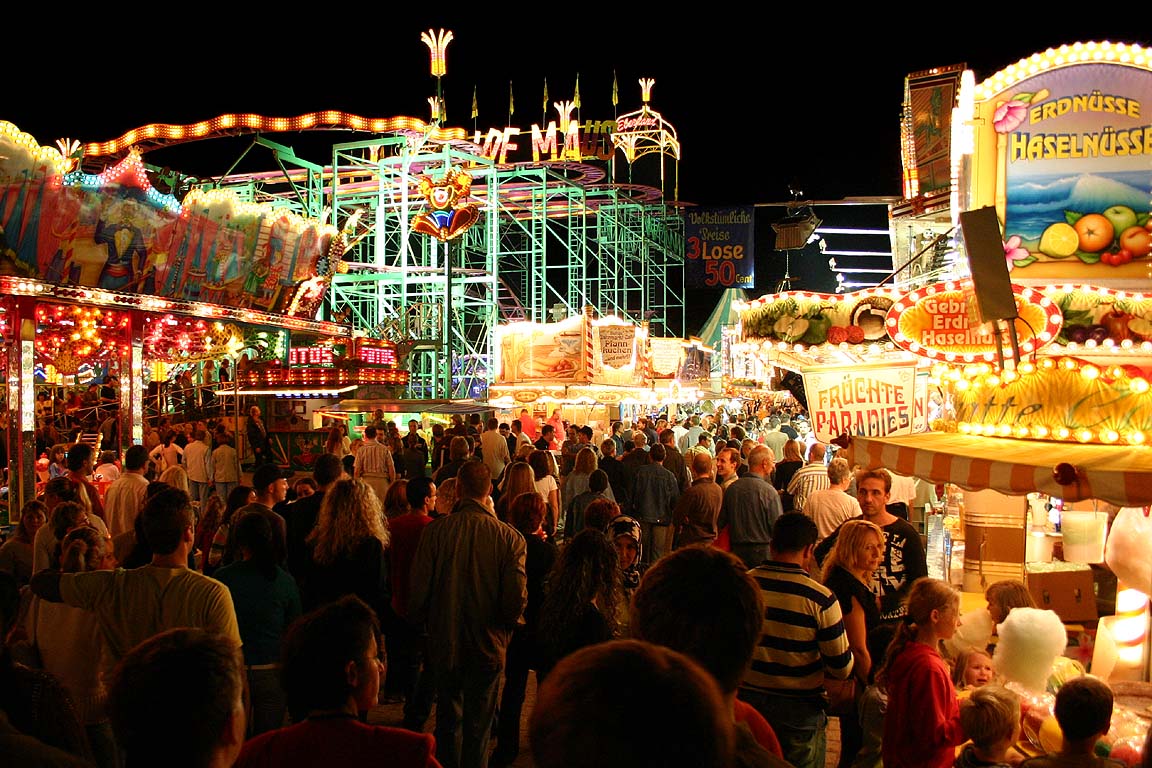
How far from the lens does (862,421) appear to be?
969 cm

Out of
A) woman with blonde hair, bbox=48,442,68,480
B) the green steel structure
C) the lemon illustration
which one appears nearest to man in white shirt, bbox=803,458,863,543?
the lemon illustration

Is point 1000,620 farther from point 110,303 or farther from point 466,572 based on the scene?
point 110,303

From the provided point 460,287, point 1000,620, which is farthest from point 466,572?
point 460,287

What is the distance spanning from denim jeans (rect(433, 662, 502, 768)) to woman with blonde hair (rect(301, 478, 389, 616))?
786 millimetres

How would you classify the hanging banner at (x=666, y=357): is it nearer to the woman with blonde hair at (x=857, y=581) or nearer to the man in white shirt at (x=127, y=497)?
the man in white shirt at (x=127, y=497)

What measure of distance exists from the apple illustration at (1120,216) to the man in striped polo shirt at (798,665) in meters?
8.58

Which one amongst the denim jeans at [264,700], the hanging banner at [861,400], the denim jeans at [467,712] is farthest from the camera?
the hanging banner at [861,400]

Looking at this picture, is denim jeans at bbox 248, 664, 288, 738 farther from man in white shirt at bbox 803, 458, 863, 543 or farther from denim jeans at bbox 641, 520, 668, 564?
denim jeans at bbox 641, 520, 668, 564

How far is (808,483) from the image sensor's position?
30.1ft

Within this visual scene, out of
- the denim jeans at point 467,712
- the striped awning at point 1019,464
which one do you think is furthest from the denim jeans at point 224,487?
the striped awning at point 1019,464

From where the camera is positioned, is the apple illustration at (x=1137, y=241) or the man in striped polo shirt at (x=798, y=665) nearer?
the man in striped polo shirt at (x=798, y=665)

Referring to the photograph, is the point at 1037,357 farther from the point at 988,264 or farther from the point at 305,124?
the point at 305,124

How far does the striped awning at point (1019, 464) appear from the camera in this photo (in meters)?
4.54

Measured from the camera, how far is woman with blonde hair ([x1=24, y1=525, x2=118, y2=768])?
4.27 meters
